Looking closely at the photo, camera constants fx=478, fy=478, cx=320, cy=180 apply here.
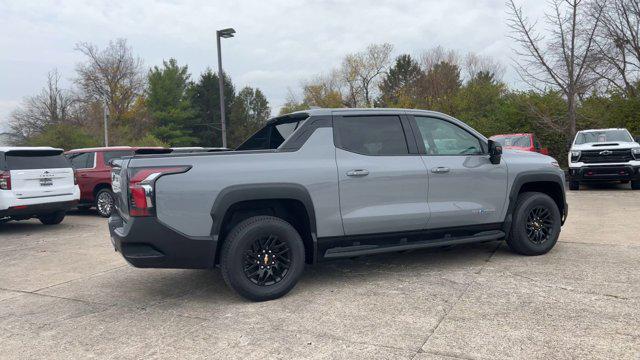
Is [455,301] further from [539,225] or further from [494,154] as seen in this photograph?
[539,225]

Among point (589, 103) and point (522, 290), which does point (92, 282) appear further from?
point (589, 103)

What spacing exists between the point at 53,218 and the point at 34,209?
1255 millimetres

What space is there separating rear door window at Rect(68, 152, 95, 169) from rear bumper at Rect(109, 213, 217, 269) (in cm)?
843

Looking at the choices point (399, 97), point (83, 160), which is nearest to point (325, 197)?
point (83, 160)

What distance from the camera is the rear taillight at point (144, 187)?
3.94 m

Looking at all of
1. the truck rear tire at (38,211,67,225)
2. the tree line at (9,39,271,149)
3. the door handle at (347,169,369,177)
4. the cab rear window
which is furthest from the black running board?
the tree line at (9,39,271,149)

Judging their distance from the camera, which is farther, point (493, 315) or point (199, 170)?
point (199, 170)

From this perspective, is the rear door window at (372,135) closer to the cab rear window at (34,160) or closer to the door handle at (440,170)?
the door handle at (440,170)

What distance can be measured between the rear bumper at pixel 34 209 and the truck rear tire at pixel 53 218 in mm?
572

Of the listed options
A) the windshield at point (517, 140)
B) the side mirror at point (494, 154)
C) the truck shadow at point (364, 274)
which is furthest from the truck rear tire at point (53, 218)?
the windshield at point (517, 140)

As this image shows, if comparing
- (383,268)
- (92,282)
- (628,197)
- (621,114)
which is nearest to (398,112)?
(383,268)

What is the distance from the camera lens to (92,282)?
536 centimetres

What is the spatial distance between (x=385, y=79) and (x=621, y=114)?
3006 centimetres

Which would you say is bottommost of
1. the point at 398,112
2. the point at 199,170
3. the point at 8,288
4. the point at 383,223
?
the point at 8,288
